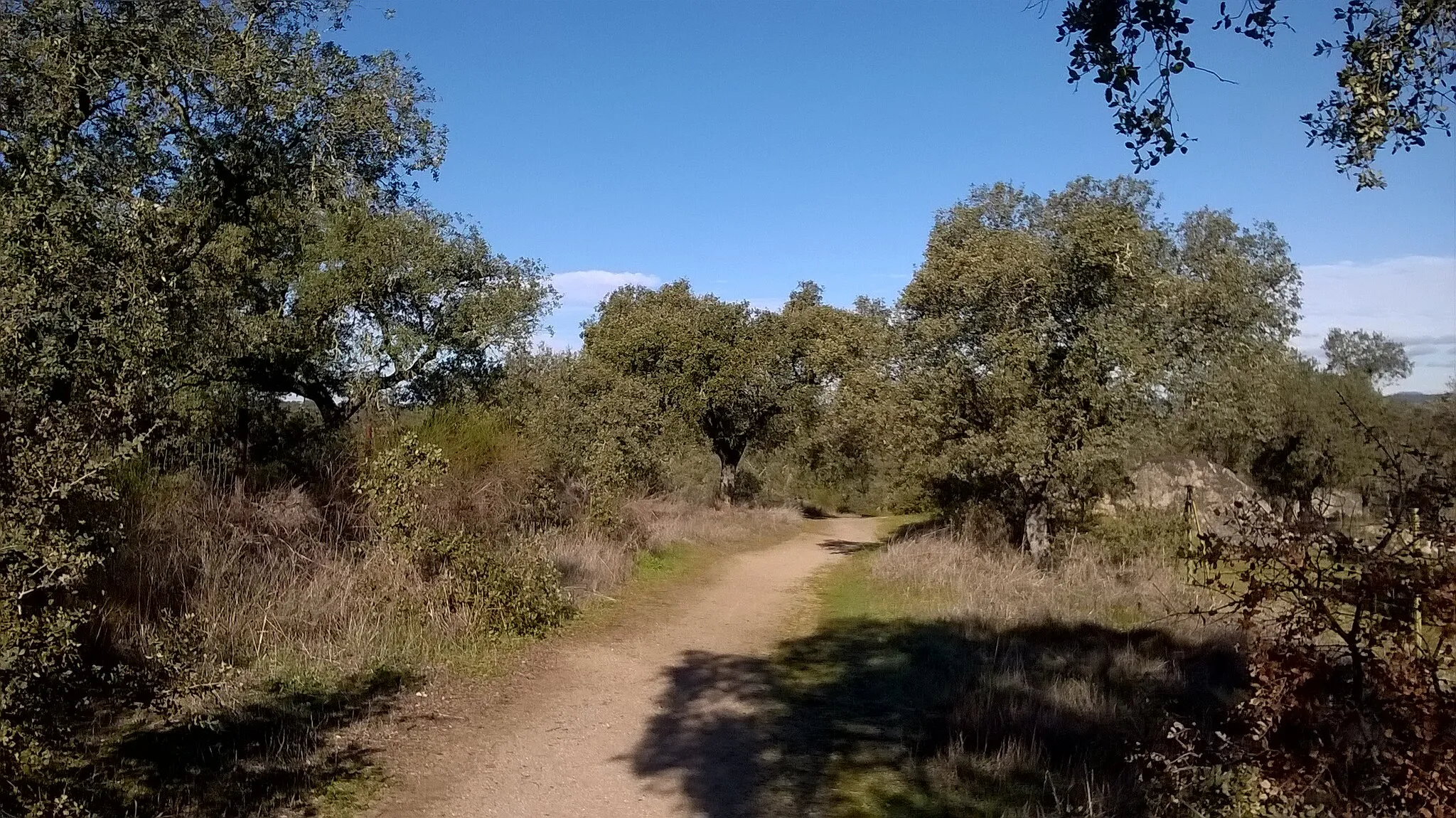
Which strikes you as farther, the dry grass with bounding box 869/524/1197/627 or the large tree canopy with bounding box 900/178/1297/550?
the large tree canopy with bounding box 900/178/1297/550

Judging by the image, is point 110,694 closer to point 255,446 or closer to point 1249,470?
point 255,446

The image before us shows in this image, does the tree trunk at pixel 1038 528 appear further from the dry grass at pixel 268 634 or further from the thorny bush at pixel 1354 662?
the thorny bush at pixel 1354 662

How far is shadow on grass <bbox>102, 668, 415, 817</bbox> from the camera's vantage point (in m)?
5.78

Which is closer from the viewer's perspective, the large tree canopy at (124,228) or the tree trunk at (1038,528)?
the large tree canopy at (124,228)

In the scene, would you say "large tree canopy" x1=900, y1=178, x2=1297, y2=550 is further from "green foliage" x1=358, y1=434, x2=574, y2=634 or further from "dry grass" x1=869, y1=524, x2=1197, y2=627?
"green foliage" x1=358, y1=434, x2=574, y2=634

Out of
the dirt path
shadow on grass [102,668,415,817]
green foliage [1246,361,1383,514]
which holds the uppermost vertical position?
green foliage [1246,361,1383,514]

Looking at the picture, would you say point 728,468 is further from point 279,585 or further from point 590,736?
point 590,736

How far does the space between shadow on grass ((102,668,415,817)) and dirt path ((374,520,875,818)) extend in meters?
0.65

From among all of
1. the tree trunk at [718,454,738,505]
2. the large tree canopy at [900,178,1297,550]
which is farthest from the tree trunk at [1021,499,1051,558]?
the tree trunk at [718,454,738,505]

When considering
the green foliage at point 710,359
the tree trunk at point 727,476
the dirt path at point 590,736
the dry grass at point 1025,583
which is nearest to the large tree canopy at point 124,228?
the dirt path at point 590,736

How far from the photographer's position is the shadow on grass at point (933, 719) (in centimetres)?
639

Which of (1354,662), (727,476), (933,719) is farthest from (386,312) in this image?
(727,476)

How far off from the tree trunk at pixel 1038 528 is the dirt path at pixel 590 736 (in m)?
5.87

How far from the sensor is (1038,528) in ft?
55.9
